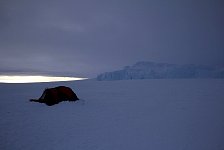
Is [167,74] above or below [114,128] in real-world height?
above

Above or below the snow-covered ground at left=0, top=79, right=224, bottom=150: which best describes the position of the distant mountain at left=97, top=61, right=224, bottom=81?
above

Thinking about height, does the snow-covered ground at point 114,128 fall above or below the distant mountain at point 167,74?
below

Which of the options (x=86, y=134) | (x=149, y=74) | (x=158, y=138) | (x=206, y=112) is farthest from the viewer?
(x=149, y=74)

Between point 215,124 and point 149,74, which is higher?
point 149,74

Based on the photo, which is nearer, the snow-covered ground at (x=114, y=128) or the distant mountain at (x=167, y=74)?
the snow-covered ground at (x=114, y=128)

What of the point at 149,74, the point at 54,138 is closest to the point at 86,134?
the point at 54,138

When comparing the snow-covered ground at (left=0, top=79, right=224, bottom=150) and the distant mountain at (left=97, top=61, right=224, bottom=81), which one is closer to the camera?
the snow-covered ground at (left=0, top=79, right=224, bottom=150)

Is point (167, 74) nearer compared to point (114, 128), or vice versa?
point (114, 128)

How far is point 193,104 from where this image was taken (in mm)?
10477

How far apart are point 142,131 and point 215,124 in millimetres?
2862

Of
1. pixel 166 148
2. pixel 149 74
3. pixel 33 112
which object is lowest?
pixel 166 148

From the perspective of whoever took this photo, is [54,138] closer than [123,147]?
No

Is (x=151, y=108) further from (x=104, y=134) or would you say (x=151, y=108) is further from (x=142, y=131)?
(x=104, y=134)

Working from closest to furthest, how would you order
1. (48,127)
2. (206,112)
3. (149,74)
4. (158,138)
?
(158,138) < (48,127) < (206,112) < (149,74)
